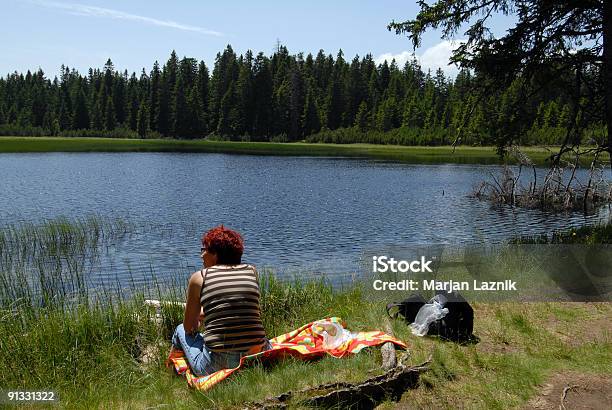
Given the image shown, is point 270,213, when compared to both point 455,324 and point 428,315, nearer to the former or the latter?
point 428,315

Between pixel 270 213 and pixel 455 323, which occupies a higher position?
pixel 455 323

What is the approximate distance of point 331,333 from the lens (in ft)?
21.2

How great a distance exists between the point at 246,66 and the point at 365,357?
13773 centimetres

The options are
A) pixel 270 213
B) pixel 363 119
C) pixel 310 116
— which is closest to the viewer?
pixel 270 213

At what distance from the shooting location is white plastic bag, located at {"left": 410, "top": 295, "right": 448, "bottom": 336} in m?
6.97

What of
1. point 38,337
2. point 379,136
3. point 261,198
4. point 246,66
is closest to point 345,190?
point 261,198

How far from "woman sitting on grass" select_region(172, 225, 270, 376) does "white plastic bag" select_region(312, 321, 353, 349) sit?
0.80 meters

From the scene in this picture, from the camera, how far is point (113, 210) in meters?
25.7

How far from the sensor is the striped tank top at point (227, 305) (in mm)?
5648

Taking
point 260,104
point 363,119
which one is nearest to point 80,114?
point 260,104

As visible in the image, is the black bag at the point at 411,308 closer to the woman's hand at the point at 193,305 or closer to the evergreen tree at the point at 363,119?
the woman's hand at the point at 193,305

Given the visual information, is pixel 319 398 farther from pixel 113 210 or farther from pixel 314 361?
pixel 113 210

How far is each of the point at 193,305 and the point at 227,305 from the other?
42 centimetres

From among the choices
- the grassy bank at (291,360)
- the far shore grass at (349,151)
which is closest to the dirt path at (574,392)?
the grassy bank at (291,360)
